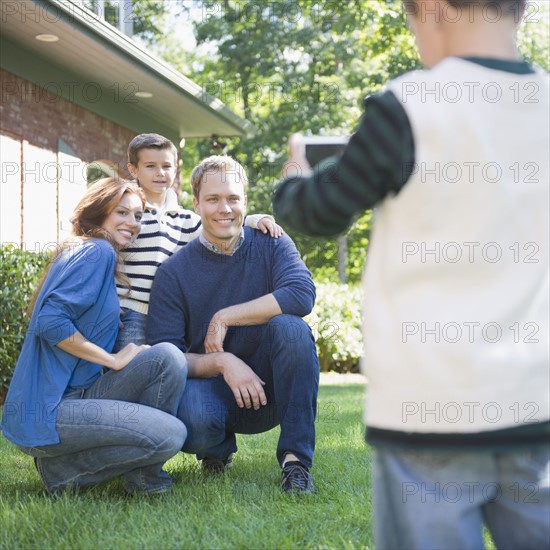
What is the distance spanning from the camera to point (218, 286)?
4.04 meters

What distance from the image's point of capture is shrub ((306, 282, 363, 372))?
13266mm

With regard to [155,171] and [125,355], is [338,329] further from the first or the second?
[125,355]

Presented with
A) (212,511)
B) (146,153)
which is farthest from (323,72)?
(212,511)

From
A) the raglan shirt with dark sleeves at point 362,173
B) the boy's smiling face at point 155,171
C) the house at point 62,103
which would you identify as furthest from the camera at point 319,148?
the house at point 62,103

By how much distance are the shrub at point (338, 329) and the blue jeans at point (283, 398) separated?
29.6 feet

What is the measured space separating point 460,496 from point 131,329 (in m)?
2.51

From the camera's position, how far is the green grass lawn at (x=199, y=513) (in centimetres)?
289

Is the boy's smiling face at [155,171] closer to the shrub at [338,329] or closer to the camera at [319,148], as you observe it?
the camera at [319,148]

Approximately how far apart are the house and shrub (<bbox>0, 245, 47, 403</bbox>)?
1579mm

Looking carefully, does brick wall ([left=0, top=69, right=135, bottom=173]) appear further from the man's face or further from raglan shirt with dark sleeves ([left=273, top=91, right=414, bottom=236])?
raglan shirt with dark sleeves ([left=273, top=91, right=414, bottom=236])

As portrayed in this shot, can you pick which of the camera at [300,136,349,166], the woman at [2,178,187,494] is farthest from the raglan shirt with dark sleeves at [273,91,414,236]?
the woman at [2,178,187,494]

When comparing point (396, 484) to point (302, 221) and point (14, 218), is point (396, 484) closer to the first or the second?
point (302, 221)

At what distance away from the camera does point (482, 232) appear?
161cm

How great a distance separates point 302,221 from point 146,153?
2.89 metres
